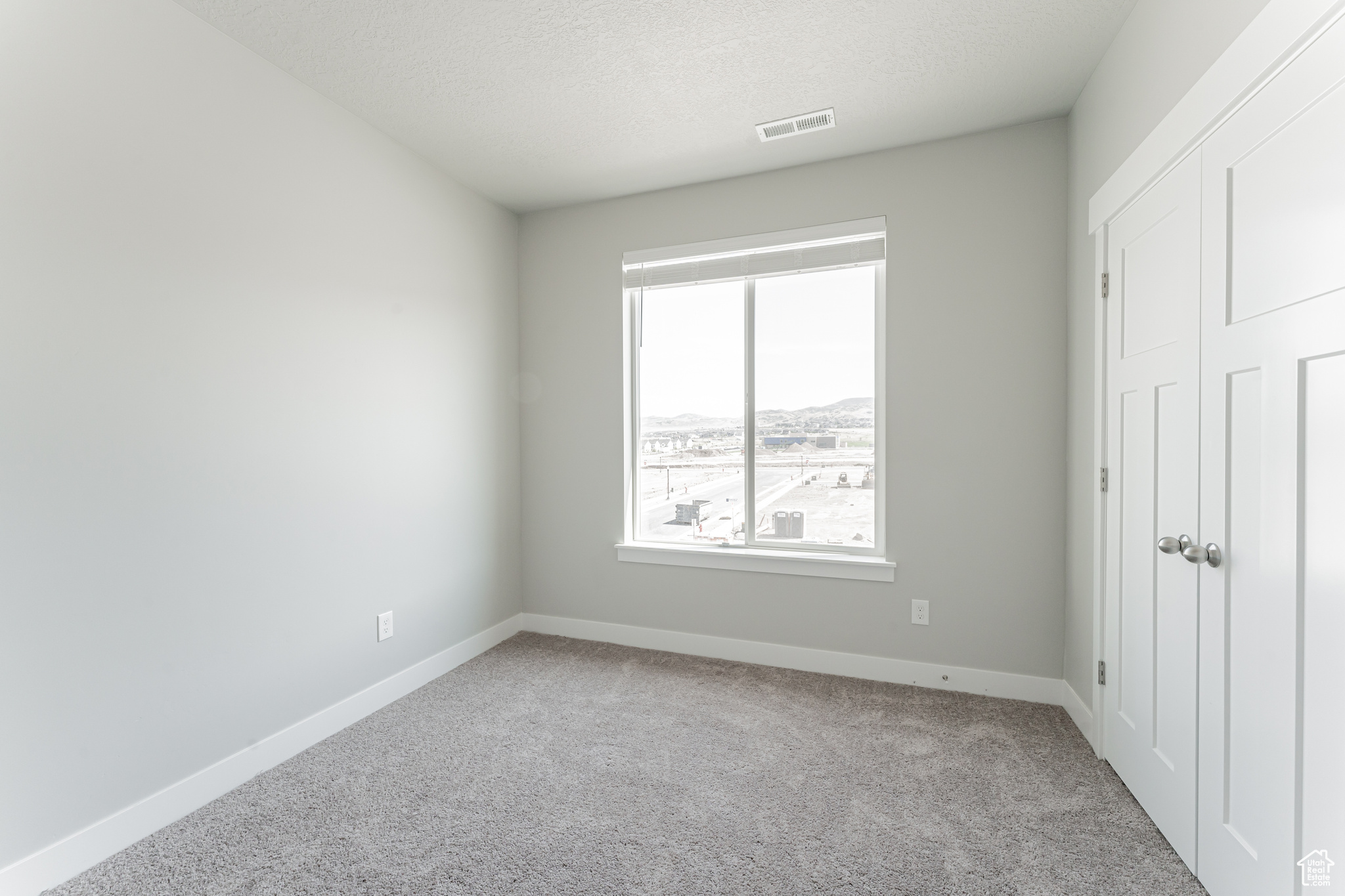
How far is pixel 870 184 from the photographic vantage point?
9.42 ft

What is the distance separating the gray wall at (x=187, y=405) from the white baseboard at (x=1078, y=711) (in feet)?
9.46

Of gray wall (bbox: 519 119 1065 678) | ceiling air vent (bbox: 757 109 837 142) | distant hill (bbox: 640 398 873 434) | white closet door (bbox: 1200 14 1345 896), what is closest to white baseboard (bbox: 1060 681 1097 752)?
gray wall (bbox: 519 119 1065 678)

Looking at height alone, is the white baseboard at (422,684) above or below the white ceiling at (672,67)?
below

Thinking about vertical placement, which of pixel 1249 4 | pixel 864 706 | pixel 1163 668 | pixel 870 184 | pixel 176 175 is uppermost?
pixel 870 184

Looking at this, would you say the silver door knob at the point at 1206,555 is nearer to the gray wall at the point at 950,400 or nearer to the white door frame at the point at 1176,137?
the white door frame at the point at 1176,137

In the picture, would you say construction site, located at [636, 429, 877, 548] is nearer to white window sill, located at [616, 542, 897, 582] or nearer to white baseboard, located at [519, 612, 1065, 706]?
white window sill, located at [616, 542, 897, 582]

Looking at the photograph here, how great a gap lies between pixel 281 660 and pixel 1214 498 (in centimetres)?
301

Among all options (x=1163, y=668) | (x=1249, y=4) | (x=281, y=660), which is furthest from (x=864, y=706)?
(x=1249, y=4)

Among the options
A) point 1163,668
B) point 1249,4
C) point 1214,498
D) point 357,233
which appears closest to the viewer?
point 1249,4

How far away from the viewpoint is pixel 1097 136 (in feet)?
7.27

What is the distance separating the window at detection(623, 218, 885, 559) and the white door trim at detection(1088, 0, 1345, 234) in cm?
114

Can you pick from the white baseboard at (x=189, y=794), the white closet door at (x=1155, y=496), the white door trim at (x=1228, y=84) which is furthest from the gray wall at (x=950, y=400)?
the white baseboard at (x=189, y=794)

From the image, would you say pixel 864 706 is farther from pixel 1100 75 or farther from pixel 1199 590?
pixel 1100 75

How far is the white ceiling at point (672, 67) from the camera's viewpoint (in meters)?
1.95
